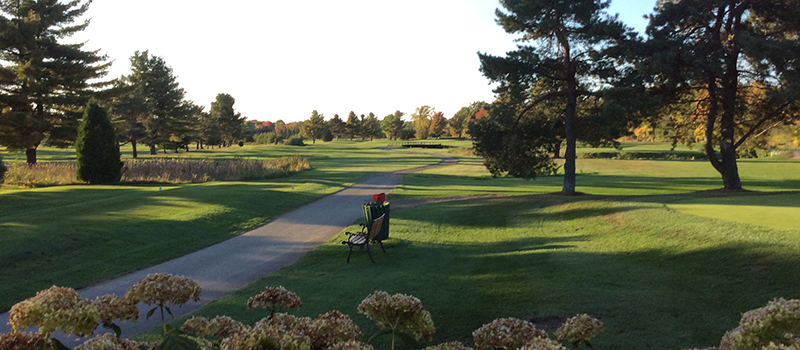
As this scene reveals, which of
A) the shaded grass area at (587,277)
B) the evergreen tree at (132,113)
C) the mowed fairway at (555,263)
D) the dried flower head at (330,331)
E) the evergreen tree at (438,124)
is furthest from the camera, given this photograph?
the evergreen tree at (438,124)

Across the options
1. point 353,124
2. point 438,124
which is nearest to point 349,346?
point 353,124

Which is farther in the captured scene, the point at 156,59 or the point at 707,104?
the point at 156,59

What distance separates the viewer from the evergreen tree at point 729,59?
15.8 m

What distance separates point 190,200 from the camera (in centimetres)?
1656

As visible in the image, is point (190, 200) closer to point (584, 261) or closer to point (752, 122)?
point (584, 261)

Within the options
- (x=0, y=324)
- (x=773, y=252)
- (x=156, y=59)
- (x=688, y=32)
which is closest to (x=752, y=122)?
(x=688, y=32)

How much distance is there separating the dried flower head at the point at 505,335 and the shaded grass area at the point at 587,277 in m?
3.09

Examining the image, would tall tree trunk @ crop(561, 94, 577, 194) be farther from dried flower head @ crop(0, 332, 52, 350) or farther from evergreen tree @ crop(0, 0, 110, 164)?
evergreen tree @ crop(0, 0, 110, 164)

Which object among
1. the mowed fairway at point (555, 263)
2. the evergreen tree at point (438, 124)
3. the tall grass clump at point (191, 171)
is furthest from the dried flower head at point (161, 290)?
the evergreen tree at point (438, 124)

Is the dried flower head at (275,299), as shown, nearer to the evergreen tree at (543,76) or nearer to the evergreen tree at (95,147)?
the evergreen tree at (543,76)

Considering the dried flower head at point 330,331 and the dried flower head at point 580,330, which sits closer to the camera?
the dried flower head at point 330,331

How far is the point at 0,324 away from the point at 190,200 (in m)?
10.5

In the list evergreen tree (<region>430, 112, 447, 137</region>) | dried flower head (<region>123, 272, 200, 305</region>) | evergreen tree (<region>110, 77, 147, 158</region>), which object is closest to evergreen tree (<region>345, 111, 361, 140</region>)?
evergreen tree (<region>430, 112, 447, 137</region>)

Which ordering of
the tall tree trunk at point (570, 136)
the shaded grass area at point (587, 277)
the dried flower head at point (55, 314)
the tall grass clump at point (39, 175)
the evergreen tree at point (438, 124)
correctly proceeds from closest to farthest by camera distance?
the dried flower head at point (55, 314) → the shaded grass area at point (587, 277) → the tall tree trunk at point (570, 136) → the tall grass clump at point (39, 175) → the evergreen tree at point (438, 124)
